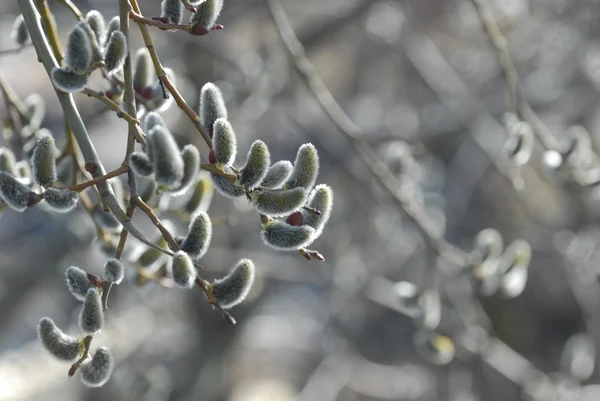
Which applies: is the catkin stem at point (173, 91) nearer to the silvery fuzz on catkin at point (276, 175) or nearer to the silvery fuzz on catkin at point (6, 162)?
the silvery fuzz on catkin at point (276, 175)

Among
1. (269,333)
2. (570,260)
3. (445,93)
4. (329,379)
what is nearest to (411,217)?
(570,260)

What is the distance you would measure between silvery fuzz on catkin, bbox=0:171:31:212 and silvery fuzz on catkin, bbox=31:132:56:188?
0.09ft

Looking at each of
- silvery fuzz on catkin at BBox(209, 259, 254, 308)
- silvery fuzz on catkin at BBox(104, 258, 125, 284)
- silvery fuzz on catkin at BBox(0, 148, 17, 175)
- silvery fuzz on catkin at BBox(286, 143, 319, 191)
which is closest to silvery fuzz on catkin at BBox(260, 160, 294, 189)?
silvery fuzz on catkin at BBox(286, 143, 319, 191)

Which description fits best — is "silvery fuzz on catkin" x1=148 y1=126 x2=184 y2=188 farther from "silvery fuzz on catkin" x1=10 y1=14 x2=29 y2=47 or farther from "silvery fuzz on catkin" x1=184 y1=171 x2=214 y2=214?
"silvery fuzz on catkin" x1=10 y1=14 x2=29 y2=47

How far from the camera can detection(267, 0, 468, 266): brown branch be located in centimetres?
173

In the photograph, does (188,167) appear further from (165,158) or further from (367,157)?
(367,157)

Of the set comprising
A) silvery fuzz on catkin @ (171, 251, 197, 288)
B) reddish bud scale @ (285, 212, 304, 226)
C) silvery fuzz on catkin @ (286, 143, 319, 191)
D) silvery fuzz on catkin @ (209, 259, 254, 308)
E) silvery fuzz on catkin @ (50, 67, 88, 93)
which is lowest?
silvery fuzz on catkin @ (209, 259, 254, 308)

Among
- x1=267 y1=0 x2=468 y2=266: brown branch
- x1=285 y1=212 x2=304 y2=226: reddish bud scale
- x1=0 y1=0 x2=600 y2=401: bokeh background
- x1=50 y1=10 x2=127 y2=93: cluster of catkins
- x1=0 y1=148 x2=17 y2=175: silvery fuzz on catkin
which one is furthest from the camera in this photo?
x1=0 y1=0 x2=600 y2=401: bokeh background

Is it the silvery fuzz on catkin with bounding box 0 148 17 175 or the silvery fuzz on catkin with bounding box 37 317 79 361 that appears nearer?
the silvery fuzz on catkin with bounding box 37 317 79 361

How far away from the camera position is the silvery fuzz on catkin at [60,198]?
95cm

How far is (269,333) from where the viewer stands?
18.5 ft

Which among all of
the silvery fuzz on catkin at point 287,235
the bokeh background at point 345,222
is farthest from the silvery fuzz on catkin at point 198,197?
the bokeh background at point 345,222

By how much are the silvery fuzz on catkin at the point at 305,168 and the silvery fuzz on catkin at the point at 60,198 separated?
0.30 m

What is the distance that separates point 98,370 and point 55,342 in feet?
0.24
